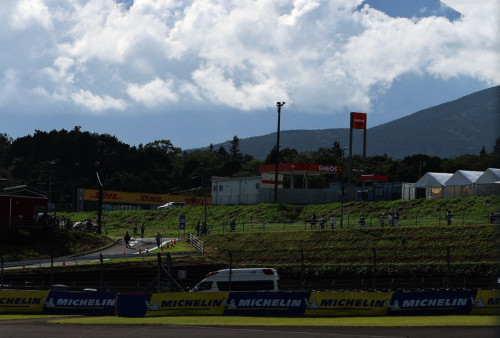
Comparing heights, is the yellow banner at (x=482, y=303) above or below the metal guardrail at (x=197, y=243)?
above

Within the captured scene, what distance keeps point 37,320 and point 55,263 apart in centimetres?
2572

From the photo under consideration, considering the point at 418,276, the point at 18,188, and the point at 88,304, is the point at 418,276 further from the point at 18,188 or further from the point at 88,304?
the point at 18,188

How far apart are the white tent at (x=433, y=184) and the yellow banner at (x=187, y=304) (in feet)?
186

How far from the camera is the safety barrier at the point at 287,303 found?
28.0 m

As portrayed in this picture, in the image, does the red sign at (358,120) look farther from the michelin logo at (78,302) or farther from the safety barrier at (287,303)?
the safety barrier at (287,303)

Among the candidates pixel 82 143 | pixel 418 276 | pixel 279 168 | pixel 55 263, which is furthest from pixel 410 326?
pixel 82 143

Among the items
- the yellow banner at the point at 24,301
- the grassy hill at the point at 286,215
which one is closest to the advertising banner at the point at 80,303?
the yellow banner at the point at 24,301

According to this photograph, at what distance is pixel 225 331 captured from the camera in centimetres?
2450

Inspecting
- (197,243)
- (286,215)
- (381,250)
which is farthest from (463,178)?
(197,243)

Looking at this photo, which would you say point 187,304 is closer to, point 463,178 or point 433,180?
point 463,178

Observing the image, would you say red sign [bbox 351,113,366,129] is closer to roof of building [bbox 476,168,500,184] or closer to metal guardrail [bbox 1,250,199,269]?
roof of building [bbox 476,168,500,184]

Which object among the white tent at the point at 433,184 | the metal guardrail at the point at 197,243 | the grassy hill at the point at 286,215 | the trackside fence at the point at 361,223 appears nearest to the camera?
the metal guardrail at the point at 197,243

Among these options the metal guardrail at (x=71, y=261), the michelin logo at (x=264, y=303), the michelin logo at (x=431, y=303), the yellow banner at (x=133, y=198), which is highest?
the yellow banner at (x=133, y=198)

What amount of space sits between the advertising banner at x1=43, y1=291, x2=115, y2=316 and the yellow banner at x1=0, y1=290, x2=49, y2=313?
1.02 feet
